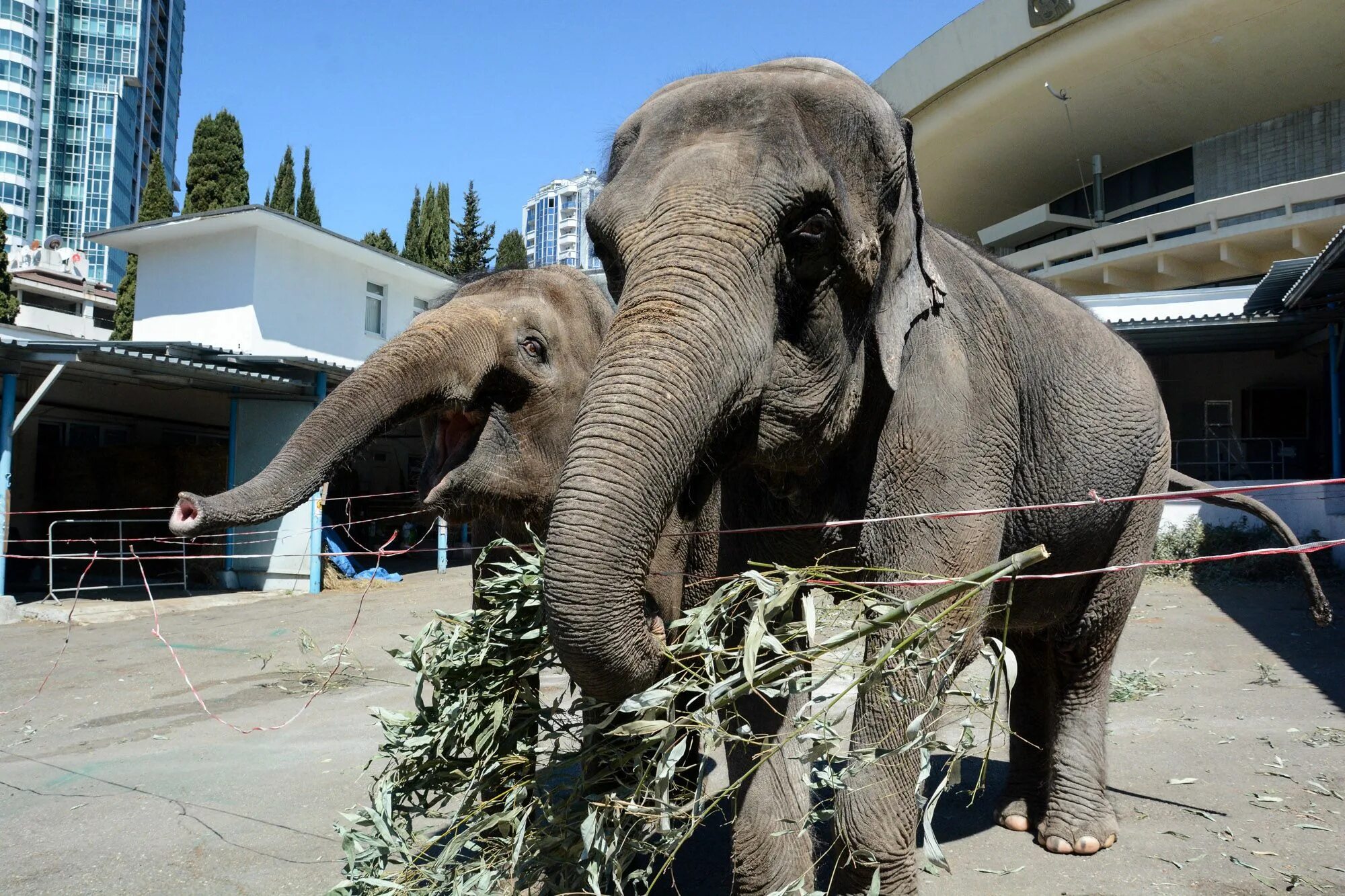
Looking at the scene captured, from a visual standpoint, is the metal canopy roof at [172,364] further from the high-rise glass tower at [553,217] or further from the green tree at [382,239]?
the high-rise glass tower at [553,217]

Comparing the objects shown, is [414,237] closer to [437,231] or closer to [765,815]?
[437,231]

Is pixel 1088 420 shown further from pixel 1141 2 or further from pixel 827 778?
pixel 1141 2

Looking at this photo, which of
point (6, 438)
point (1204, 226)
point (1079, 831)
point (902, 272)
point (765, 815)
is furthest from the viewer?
point (1204, 226)

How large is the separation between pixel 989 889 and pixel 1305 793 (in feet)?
7.00

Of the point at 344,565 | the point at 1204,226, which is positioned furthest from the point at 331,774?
the point at 1204,226

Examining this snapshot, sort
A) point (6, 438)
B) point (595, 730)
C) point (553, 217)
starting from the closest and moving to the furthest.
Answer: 1. point (595, 730)
2. point (6, 438)
3. point (553, 217)

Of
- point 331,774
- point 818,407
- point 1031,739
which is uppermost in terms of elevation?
point 818,407

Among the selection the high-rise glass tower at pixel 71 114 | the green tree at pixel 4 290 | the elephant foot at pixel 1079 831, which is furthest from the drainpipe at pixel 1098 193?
the high-rise glass tower at pixel 71 114

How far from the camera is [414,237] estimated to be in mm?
42750

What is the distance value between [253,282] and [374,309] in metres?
3.70

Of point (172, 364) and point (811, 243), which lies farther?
point (172, 364)

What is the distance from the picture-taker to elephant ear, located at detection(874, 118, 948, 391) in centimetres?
287

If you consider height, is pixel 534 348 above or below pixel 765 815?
above

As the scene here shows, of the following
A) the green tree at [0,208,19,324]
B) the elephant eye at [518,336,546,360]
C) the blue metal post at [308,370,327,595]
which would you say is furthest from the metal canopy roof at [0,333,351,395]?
the green tree at [0,208,19,324]
